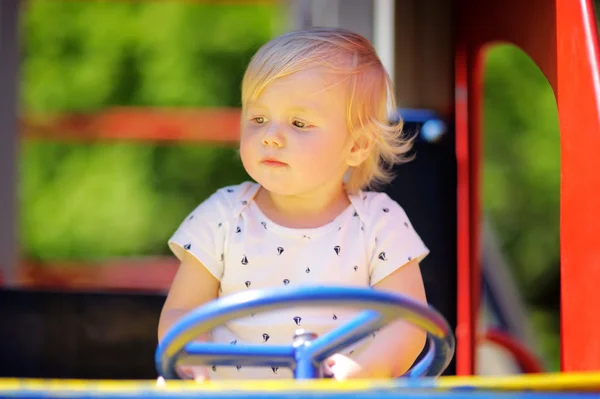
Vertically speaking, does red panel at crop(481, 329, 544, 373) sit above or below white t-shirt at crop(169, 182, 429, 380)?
below

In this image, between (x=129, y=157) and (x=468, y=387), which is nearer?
(x=468, y=387)

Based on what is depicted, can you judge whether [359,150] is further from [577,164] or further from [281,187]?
[577,164]

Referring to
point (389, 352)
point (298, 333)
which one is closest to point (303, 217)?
point (389, 352)

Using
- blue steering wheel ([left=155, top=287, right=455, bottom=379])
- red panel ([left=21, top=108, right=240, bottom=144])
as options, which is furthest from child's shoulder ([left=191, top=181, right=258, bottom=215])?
red panel ([left=21, top=108, right=240, bottom=144])

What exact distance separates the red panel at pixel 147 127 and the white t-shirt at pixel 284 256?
5.20ft

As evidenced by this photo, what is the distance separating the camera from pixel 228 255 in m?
1.34

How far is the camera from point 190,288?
1324mm

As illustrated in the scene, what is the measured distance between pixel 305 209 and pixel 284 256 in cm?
8

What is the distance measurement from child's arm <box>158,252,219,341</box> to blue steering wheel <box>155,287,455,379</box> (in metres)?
0.26

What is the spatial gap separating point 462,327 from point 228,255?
57 centimetres

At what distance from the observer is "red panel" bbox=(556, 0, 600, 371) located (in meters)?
1.16

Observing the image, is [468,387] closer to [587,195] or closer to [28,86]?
[587,195]

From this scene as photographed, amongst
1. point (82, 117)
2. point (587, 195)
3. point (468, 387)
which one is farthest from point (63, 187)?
point (468, 387)

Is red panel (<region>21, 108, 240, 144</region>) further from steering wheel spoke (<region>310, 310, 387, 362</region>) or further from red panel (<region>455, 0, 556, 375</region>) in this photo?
steering wheel spoke (<region>310, 310, 387, 362</region>)
